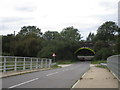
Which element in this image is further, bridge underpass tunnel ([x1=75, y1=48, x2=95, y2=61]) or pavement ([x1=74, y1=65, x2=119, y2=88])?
bridge underpass tunnel ([x1=75, y1=48, x2=95, y2=61])

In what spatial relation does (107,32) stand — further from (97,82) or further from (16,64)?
(97,82)

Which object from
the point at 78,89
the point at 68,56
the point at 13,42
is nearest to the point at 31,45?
the point at 13,42

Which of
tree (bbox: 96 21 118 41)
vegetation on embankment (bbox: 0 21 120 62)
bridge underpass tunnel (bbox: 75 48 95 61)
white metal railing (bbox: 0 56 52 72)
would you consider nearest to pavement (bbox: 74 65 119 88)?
white metal railing (bbox: 0 56 52 72)

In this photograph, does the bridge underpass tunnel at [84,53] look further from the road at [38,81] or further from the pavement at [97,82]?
the pavement at [97,82]

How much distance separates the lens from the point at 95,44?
95.9m

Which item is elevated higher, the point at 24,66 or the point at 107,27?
the point at 107,27

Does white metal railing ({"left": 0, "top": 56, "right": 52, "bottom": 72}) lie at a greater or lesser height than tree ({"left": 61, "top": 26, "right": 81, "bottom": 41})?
lesser

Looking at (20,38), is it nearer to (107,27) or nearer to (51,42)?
(51,42)

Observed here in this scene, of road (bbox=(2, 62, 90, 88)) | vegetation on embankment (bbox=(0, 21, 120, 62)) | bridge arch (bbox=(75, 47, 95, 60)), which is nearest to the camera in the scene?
road (bbox=(2, 62, 90, 88))

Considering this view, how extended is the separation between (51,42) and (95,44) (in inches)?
738

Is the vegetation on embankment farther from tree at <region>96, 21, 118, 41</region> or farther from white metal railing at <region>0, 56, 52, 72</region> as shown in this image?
white metal railing at <region>0, 56, 52, 72</region>

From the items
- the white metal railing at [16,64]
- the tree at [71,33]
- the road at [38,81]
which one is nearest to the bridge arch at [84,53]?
the tree at [71,33]

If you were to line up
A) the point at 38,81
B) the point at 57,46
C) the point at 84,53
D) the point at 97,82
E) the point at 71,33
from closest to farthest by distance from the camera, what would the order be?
the point at 97,82 → the point at 38,81 → the point at 57,46 → the point at 84,53 → the point at 71,33

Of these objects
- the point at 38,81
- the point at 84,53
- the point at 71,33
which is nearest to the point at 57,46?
the point at 84,53
